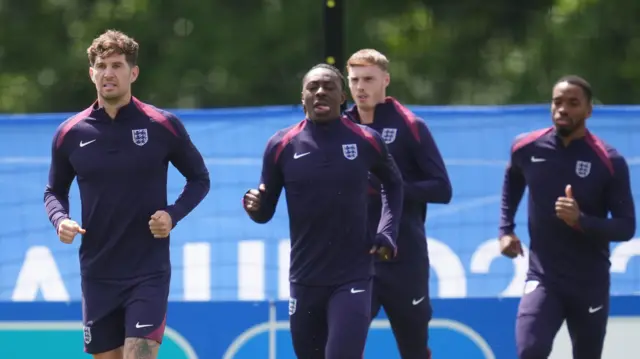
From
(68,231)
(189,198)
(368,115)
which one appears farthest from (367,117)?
(68,231)

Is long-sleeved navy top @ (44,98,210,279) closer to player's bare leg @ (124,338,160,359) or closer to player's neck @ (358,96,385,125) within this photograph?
player's bare leg @ (124,338,160,359)

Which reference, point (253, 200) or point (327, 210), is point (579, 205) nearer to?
point (327, 210)

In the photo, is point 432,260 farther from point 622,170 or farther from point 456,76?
point 456,76

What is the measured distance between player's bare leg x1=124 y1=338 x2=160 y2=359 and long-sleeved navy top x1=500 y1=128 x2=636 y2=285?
2228mm

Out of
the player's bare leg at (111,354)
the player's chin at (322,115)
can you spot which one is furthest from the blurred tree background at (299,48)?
the player's bare leg at (111,354)

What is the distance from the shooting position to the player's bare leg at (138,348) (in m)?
6.67

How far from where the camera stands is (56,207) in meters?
6.93

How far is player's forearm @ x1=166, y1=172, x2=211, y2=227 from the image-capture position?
685 cm

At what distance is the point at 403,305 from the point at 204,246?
1927mm

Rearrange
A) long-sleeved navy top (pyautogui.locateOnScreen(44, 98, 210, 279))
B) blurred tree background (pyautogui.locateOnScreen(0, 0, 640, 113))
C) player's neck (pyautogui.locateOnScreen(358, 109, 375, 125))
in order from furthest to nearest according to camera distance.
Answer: blurred tree background (pyautogui.locateOnScreen(0, 0, 640, 113)), player's neck (pyautogui.locateOnScreen(358, 109, 375, 125)), long-sleeved navy top (pyautogui.locateOnScreen(44, 98, 210, 279))

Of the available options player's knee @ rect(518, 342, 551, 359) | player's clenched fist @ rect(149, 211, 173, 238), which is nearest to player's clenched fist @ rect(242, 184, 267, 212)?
player's clenched fist @ rect(149, 211, 173, 238)

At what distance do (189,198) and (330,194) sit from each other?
761mm

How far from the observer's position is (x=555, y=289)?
24.0ft

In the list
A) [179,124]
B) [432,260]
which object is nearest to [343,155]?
[179,124]
